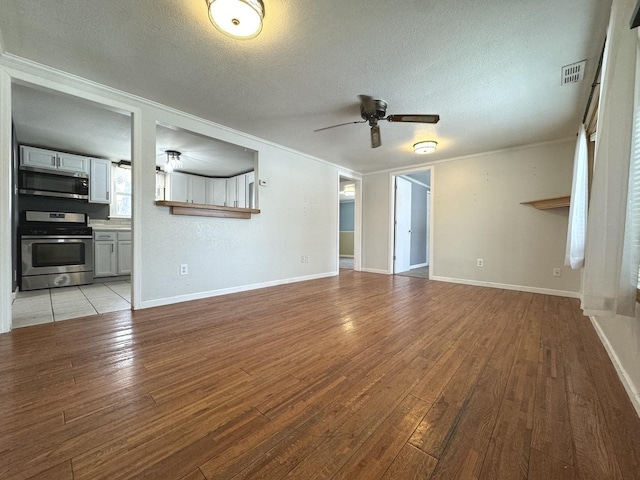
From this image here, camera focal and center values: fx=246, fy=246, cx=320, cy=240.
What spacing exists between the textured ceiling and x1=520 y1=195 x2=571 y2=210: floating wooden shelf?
906 mm

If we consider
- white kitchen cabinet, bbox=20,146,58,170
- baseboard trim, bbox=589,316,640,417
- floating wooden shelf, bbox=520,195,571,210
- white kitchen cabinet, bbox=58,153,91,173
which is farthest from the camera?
white kitchen cabinet, bbox=58,153,91,173

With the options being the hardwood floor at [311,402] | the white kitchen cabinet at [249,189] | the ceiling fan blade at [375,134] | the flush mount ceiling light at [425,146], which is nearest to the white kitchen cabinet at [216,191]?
the white kitchen cabinet at [249,189]

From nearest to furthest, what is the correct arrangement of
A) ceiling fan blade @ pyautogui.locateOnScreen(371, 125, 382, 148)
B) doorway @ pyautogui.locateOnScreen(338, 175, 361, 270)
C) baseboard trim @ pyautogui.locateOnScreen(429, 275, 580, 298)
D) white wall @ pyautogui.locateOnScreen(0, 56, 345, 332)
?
white wall @ pyautogui.locateOnScreen(0, 56, 345, 332), ceiling fan blade @ pyautogui.locateOnScreen(371, 125, 382, 148), baseboard trim @ pyautogui.locateOnScreen(429, 275, 580, 298), doorway @ pyautogui.locateOnScreen(338, 175, 361, 270)

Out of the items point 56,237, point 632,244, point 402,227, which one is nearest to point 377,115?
point 632,244

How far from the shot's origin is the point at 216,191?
5949mm

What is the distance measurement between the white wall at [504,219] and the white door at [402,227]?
84cm

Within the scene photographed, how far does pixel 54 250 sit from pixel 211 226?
2.57m

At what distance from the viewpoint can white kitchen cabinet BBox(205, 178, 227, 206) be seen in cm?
590

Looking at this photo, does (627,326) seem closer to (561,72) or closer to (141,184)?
(561,72)

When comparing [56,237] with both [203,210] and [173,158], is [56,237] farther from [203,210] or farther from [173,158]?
[203,210]

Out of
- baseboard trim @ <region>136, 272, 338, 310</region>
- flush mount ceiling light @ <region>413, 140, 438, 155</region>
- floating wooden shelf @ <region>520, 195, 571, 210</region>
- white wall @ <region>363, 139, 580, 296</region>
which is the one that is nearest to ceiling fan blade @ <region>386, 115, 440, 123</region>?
flush mount ceiling light @ <region>413, 140, 438, 155</region>

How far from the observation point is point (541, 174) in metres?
3.61

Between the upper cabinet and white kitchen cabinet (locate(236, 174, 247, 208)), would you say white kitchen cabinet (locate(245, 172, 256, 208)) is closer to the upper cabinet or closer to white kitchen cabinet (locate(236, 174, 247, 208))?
white kitchen cabinet (locate(236, 174, 247, 208))

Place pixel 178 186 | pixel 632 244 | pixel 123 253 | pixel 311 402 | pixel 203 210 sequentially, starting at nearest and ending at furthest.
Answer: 1. pixel 632 244
2. pixel 311 402
3. pixel 203 210
4. pixel 123 253
5. pixel 178 186
